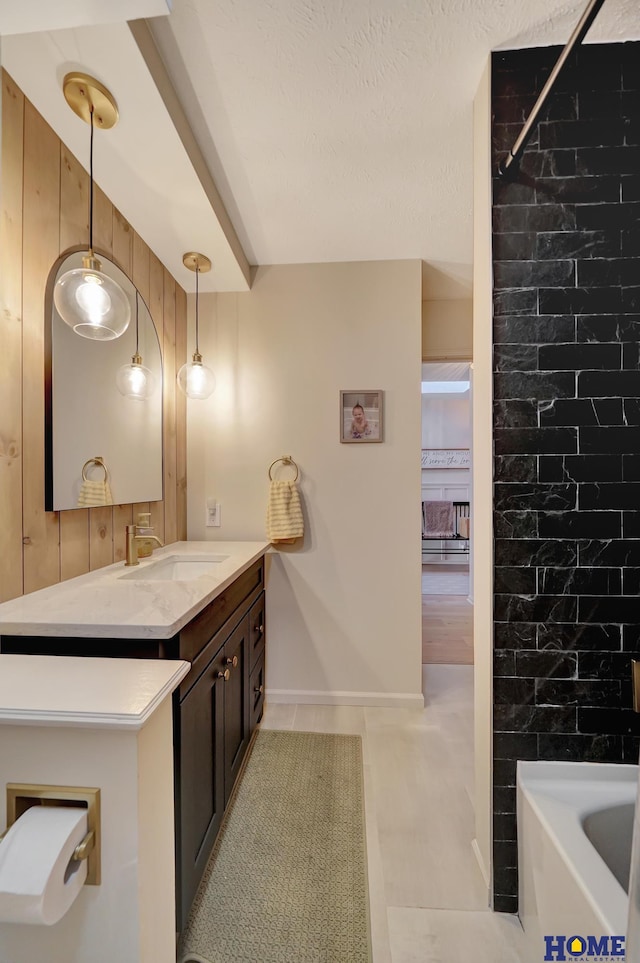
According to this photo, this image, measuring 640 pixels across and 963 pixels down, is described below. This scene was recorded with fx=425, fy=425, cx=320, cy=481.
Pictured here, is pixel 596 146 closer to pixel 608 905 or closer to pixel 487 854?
pixel 608 905

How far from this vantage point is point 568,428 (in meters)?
1.24

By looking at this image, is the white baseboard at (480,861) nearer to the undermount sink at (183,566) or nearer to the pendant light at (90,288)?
the undermount sink at (183,566)

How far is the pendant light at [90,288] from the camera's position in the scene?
1.15 meters

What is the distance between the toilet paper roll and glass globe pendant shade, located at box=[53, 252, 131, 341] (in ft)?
3.64

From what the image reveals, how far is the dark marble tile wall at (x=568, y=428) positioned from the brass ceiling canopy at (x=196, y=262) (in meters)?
1.43

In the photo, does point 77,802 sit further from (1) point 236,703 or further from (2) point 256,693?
(2) point 256,693

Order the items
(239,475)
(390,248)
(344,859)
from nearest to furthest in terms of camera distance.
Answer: (344,859)
(390,248)
(239,475)

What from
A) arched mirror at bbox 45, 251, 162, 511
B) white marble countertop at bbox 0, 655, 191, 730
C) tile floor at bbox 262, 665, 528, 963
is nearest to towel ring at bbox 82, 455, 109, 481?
arched mirror at bbox 45, 251, 162, 511

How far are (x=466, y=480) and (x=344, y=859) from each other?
17.6 ft

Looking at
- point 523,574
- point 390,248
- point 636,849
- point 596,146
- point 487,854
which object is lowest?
point 487,854

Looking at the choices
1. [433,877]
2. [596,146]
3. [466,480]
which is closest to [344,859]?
[433,877]

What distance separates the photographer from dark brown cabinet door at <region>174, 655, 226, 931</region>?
109 centimetres

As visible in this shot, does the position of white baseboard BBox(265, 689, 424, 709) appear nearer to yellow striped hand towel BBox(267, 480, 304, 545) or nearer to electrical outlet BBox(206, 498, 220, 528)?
yellow striped hand towel BBox(267, 480, 304, 545)

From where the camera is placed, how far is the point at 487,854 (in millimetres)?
1294
